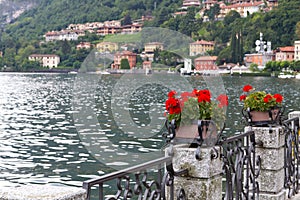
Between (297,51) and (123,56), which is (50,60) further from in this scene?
(123,56)

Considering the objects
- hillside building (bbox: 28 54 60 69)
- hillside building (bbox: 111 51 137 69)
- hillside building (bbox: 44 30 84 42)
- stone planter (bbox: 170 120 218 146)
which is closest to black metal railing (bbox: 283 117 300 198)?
stone planter (bbox: 170 120 218 146)

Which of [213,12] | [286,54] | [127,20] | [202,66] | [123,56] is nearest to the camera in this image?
[123,56]

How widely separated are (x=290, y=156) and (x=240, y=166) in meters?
1.38

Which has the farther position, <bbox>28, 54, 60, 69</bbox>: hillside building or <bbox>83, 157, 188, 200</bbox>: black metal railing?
<bbox>28, 54, 60, 69</bbox>: hillside building

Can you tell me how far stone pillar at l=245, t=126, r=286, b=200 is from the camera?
20.5ft

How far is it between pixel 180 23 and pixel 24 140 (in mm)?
135734

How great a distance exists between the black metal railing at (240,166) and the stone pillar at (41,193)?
2.16 m

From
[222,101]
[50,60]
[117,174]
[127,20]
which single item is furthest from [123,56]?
[127,20]

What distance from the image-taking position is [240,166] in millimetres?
5594

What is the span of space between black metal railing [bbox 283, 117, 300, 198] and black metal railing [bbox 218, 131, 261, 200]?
596mm

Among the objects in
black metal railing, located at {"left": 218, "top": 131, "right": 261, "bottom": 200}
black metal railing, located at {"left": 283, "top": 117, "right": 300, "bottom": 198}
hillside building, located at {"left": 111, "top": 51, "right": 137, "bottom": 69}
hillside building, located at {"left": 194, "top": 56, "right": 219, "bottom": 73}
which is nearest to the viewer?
black metal railing, located at {"left": 218, "top": 131, "right": 261, "bottom": 200}

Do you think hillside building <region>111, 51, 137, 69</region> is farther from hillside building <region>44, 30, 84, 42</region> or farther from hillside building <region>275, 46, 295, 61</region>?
hillside building <region>44, 30, 84, 42</region>

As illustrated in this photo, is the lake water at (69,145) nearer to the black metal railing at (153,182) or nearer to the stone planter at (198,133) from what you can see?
the stone planter at (198,133)

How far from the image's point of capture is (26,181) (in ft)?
50.6
